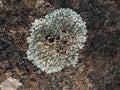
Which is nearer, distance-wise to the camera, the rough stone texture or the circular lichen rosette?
the circular lichen rosette

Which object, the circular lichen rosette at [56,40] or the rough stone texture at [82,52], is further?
the rough stone texture at [82,52]

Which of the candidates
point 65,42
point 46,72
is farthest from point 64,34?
point 46,72

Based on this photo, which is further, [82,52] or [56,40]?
[82,52]

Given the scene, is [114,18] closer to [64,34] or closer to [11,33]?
[64,34]
